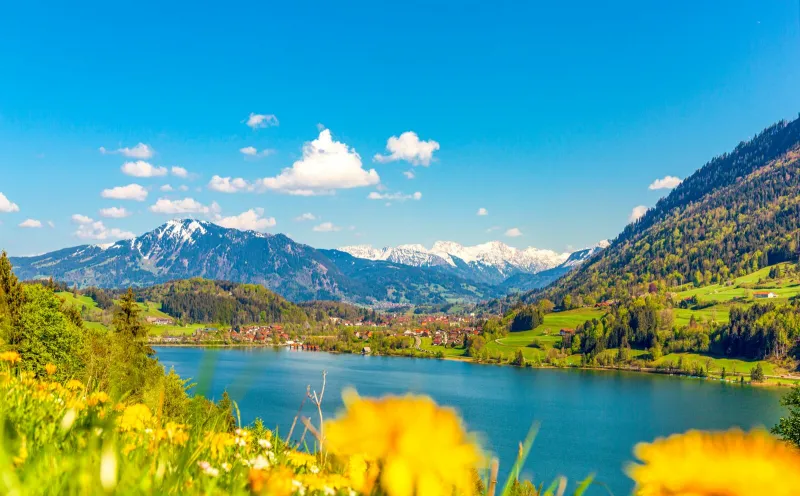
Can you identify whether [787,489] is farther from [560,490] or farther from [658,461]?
[560,490]

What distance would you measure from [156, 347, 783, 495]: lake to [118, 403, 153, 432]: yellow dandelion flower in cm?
3747

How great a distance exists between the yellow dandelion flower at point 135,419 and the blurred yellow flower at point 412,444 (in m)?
1.68

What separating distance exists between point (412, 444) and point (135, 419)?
6.62 feet

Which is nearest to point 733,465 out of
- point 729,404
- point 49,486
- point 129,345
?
point 49,486

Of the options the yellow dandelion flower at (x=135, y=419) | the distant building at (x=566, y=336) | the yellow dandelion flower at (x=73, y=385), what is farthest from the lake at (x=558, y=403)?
the yellow dandelion flower at (x=135, y=419)

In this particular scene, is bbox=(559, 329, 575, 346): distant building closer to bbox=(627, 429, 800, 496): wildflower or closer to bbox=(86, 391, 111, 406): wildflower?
bbox=(86, 391, 111, 406): wildflower

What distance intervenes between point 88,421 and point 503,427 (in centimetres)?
7530

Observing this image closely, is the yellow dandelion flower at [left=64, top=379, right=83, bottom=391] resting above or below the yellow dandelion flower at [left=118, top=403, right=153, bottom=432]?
below

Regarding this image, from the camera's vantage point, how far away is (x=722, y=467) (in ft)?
2.21

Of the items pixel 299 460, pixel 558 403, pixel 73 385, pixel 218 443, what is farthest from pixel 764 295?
pixel 218 443

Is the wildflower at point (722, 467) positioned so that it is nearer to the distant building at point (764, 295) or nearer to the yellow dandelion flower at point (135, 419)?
the yellow dandelion flower at point (135, 419)

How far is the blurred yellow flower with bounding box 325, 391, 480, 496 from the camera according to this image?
0.79m

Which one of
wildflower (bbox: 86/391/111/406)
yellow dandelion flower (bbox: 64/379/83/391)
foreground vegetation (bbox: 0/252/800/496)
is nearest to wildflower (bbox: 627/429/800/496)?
foreground vegetation (bbox: 0/252/800/496)

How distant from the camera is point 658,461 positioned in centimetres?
73
